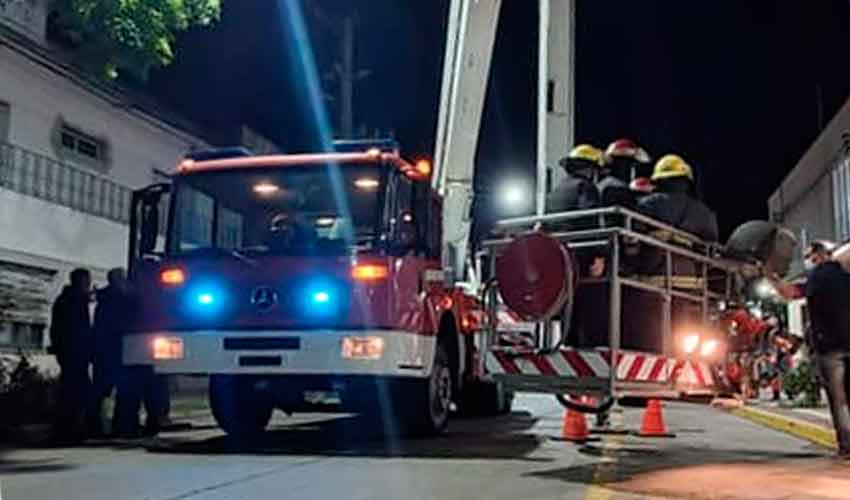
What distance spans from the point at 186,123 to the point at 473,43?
407 inches

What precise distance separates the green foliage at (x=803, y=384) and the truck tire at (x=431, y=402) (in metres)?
8.79

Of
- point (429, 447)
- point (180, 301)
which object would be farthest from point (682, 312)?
point (180, 301)

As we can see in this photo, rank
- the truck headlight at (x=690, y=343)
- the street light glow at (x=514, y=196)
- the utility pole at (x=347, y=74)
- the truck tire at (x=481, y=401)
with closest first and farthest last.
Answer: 1. the truck headlight at (x=690, y=343)
2. the truck tire at (x=481, y=401)
3. the street light glow at (x=514, y=196)
4. the utility pole at (x=347, y=74)

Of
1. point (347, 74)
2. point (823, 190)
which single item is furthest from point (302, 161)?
point (823, 190)

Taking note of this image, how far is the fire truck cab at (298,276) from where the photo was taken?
32.1 feet

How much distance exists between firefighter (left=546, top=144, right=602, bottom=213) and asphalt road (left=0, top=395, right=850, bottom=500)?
225 centimetres

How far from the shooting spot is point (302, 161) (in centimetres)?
1051

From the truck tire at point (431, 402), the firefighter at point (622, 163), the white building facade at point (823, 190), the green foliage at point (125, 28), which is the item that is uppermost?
the white building facade at point (823, 190)

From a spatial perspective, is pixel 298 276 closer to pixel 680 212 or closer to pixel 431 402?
pixel 431 402

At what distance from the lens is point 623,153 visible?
32.9 feet

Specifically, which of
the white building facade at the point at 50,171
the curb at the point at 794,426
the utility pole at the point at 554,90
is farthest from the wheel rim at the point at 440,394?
the white building facade at the point at 50,171

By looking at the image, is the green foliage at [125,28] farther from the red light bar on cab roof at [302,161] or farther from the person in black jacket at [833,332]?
the person in black jacket at [833,332]

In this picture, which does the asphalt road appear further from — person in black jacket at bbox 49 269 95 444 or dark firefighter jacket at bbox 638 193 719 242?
dark firefighter jacket at bbox 638 193 719 242

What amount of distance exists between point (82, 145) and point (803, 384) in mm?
13441
